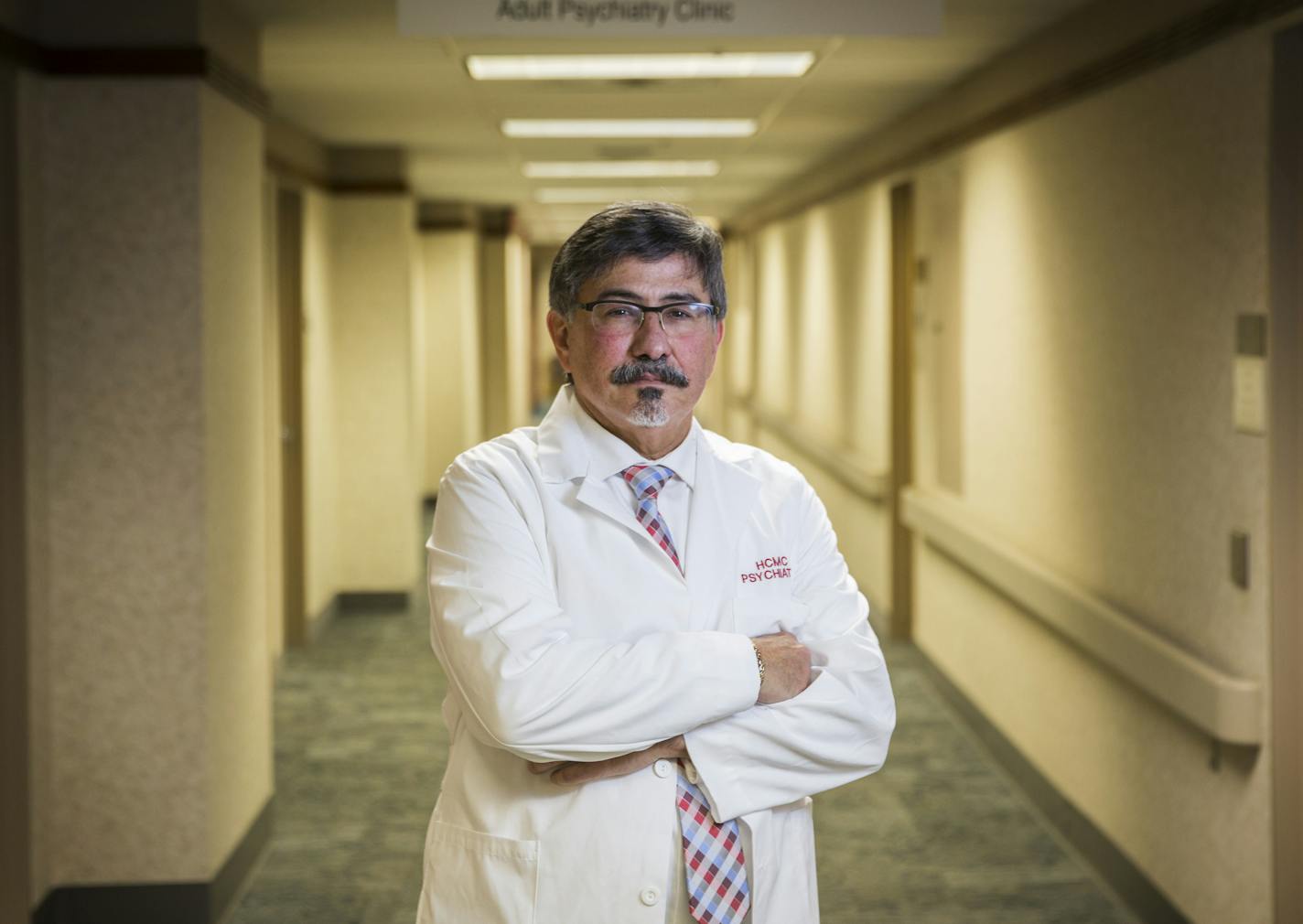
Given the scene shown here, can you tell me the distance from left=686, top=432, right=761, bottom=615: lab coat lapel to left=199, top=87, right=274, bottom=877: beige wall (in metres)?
2.33

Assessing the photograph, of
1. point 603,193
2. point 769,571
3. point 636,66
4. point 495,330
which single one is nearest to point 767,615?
point 769,571

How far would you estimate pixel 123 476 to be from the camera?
13.0ft

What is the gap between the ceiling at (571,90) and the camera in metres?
4.80

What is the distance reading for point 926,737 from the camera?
243 inches

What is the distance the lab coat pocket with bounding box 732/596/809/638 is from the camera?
80.9 inches

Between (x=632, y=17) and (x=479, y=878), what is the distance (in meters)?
2.21

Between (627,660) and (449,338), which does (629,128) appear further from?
(627,660)

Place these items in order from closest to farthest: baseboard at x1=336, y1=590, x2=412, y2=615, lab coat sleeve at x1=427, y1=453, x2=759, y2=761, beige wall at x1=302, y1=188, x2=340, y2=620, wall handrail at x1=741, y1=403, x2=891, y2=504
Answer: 1. lab coat sleeve at x1=427, y1=453, x2=759, y2=761
2. beige wall at x1=302, y1=188, x2=340, y2=620
3. wall handrail at x1=741, y1=403, x2=891, y2=504
4. baseboard at x1=336, y1=590, x2=412, y2=615

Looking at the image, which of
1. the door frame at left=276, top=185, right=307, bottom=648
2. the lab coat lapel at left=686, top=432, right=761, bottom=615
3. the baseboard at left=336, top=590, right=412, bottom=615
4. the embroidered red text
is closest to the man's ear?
the lab coat lapel at left=686, top=432, right=761, bottom=615

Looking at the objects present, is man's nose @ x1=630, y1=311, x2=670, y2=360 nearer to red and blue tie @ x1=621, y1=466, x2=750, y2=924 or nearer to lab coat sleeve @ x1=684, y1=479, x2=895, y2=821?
lab coat sleeve @ x1=684, y1=479, x2=895, y2=821

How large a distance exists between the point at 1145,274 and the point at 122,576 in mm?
3054

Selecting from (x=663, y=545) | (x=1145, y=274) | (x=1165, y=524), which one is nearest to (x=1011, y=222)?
(x=1145, y=274)

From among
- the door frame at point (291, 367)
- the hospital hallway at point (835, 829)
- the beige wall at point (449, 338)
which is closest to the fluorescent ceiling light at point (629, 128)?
the door frame at point (291, 367)

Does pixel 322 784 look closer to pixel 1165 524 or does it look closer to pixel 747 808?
pixel 1165 524
